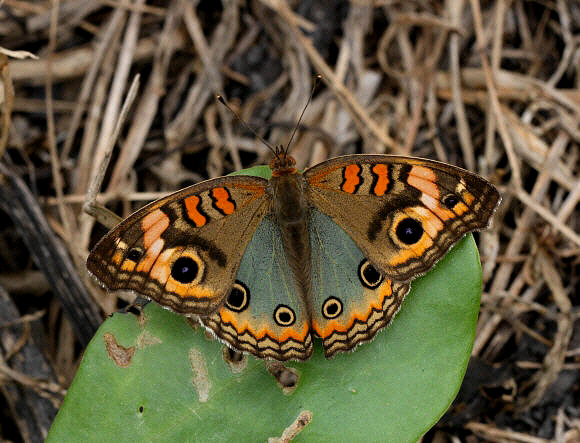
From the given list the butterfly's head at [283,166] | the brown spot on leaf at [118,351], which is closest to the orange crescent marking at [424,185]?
the butterfly's head at [283,166]

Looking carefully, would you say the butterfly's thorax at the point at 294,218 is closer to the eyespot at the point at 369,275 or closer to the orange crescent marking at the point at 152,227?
the eyespot at the point at 369,275

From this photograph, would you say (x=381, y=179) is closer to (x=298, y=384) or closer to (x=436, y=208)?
(x=436, y=208)

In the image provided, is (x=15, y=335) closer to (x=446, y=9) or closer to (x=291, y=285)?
(x=291, y=285)

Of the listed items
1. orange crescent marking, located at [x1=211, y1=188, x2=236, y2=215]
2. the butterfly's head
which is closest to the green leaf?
orange crescent marking, located at [x1=211, y1=188, x2=236, y2=215]

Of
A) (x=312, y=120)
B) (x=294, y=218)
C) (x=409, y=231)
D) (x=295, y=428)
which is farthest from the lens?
(x=312, y=120)

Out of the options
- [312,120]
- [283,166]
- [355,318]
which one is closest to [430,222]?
[355,318]

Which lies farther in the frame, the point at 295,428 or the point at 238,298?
the point at 238,298
